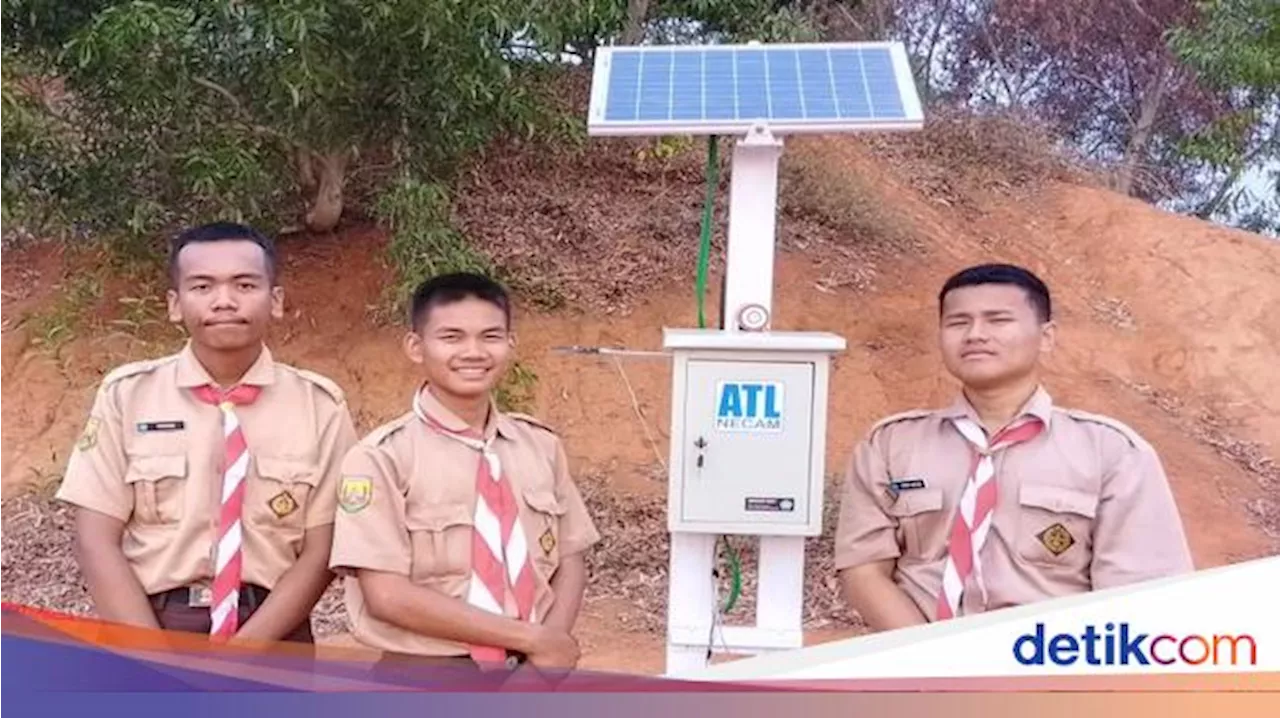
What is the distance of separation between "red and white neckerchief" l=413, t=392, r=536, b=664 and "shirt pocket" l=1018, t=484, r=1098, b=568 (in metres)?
0.95

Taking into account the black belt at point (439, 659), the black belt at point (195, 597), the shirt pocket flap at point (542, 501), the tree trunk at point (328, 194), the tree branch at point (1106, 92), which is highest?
the tree branch at point (1106, 92)

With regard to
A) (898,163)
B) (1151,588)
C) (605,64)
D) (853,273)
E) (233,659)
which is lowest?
(233,659)

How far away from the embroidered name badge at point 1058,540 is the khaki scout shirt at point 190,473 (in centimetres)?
138

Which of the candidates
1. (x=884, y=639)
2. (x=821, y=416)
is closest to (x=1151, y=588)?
(x=884, y=639)

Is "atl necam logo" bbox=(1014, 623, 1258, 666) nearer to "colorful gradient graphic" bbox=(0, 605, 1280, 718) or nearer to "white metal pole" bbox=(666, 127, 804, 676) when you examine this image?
"colorful gradient graphic" bbox=(0, 605, 1280, 718)

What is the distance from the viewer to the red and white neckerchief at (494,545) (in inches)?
104

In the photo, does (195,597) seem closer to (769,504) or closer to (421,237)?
(769,504)

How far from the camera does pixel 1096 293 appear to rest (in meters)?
9.91

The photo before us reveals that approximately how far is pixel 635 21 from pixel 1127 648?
7.46 m

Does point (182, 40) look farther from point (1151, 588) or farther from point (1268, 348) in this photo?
point (1268, 348)

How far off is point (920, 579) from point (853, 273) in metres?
6.64

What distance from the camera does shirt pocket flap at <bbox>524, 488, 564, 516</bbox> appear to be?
2.77 meters

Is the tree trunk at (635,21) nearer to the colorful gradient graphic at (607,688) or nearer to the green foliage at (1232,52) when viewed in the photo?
the green foliage at (1232,52)

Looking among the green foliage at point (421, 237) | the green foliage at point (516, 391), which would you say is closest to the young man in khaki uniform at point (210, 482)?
the green foliage at point (516, 391)
